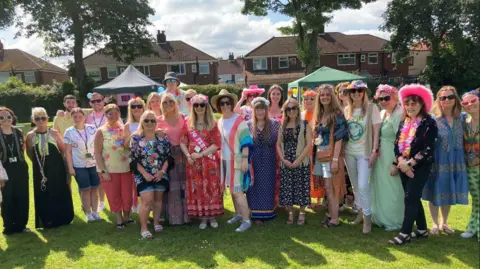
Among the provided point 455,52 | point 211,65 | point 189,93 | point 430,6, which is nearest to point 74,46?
point 211,65

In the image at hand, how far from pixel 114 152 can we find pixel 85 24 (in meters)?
27.2

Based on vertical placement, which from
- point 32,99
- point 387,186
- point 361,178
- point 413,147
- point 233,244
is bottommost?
point 233,244

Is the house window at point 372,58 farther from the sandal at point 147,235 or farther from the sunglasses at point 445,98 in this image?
the sandal at point 147,235

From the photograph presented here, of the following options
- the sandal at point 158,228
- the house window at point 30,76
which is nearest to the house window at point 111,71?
A: the house window at point 30,76

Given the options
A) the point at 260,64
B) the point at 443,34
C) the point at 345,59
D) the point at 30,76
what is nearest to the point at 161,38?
the point at 260,64

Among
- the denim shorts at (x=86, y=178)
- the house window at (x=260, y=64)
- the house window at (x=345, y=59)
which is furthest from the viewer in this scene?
the house window at (x=260, y=64)

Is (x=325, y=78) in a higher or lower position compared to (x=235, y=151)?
higher

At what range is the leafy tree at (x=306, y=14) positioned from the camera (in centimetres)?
2503

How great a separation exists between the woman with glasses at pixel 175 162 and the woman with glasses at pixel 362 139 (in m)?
2.24

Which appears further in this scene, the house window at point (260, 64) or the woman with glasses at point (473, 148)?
the house window at point (260, 64)

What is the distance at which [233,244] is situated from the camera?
4.34 metres

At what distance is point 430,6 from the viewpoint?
27.2 metres

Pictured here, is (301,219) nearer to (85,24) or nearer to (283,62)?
(85,24)

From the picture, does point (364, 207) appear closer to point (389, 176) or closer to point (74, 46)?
point (389, 176)
